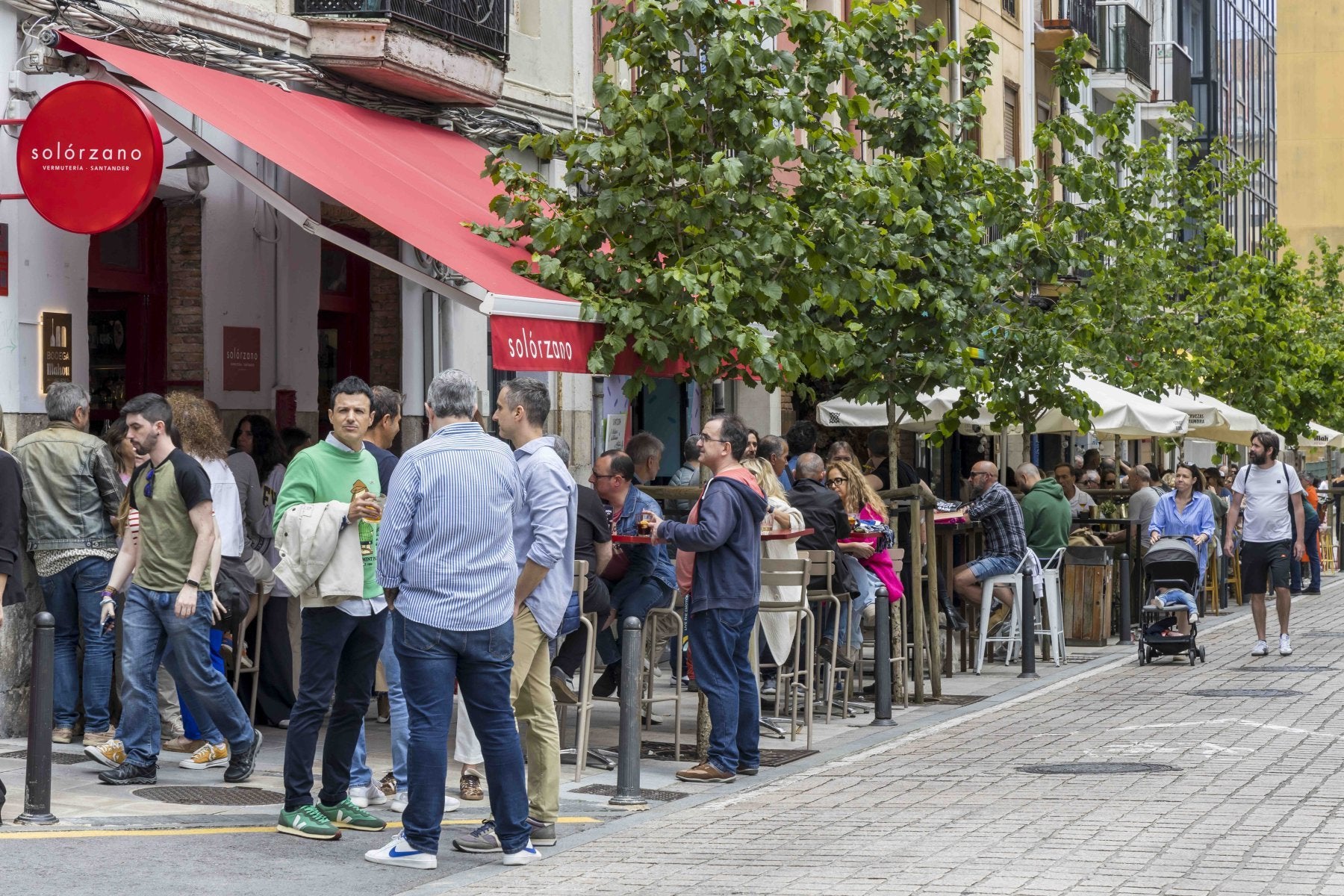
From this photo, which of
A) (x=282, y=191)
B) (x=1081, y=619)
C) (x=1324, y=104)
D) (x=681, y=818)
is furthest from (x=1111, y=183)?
(x=1324, y=104)

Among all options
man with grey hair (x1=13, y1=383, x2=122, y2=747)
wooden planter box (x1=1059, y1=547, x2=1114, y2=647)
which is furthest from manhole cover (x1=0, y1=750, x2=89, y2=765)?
wooden planter box (x1=1059, y1=547, x2=1114, y2=647)

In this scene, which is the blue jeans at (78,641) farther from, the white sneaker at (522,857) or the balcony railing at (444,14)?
the balcony railing at (444,14)

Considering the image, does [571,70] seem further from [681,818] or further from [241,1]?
[681,818]

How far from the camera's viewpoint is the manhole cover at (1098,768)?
10859 millimetres

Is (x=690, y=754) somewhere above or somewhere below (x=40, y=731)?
below

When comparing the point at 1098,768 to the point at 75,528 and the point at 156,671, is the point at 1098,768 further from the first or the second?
the point at 75,528

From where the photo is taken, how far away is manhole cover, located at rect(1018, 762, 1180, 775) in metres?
10.9

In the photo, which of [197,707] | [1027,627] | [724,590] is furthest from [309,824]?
[1027,627]

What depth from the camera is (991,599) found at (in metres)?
17.1

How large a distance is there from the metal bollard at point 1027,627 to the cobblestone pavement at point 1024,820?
185 cm

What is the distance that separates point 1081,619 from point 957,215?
187 inches

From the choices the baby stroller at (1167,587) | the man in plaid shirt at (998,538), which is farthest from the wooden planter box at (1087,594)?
the man in plaid shirt at (998,538)

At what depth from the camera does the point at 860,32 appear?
14.7 m

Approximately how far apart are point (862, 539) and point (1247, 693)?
340cm
